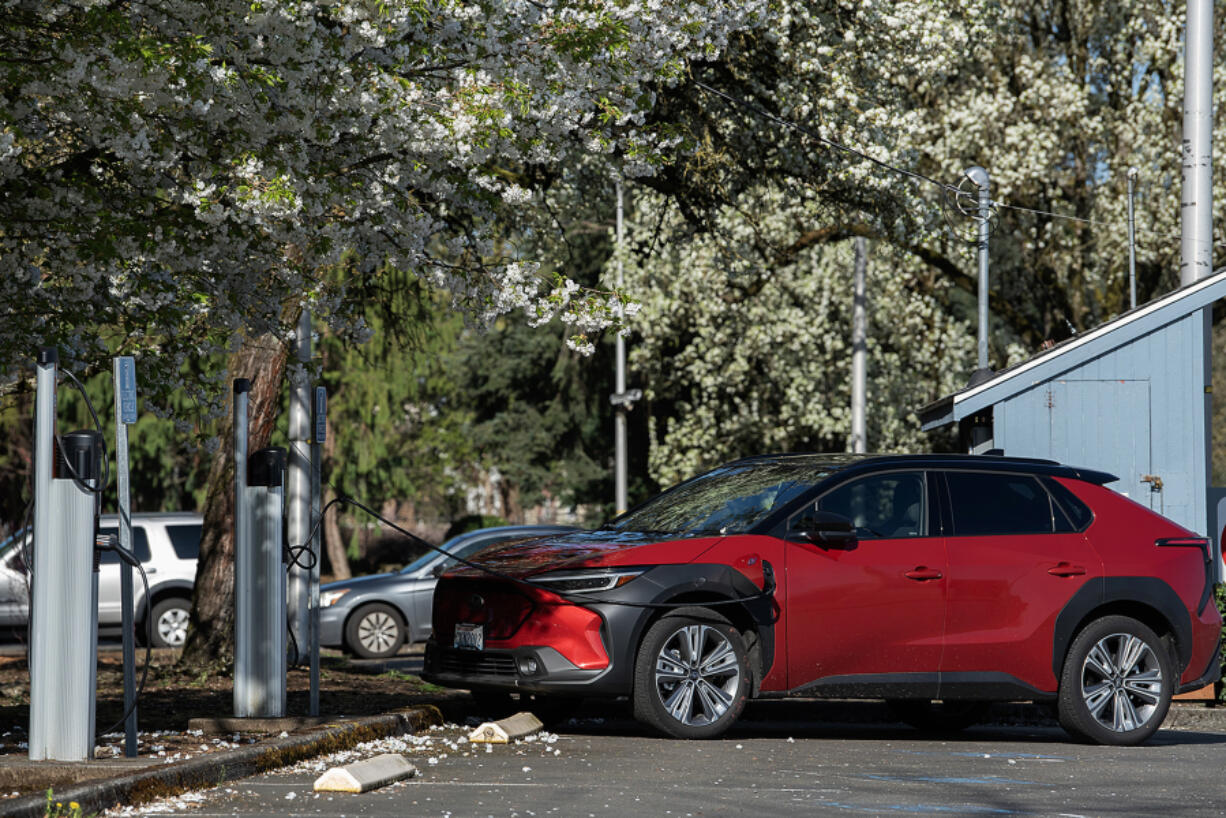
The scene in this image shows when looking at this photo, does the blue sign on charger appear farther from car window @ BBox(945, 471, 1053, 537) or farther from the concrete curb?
car window @ BBox(945, 471, 1053, 537)

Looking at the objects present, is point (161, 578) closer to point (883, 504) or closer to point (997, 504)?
point (883, 504)

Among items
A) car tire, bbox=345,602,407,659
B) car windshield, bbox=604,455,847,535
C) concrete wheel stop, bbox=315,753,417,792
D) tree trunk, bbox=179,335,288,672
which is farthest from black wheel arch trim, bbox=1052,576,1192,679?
car tire, bbox=345,602,407,659

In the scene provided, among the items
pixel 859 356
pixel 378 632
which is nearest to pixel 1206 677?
pixel 378 632

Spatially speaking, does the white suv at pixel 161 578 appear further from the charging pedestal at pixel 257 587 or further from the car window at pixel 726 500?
the charging pedestal at pixel 257 587

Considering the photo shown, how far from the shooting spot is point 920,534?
9.71 metres

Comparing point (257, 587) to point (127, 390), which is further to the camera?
point (257, 587)

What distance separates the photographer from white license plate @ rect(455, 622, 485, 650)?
937 cm

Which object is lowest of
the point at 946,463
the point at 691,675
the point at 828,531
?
the point at 691,675

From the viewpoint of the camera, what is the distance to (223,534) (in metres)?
13.3

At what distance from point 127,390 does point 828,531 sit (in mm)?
3984

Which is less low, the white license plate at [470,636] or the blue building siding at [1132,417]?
the blue building siding at [1132,417]

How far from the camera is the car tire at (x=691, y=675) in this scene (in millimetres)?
Result: 9070

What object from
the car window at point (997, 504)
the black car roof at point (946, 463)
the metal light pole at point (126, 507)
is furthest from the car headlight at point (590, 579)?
the metal light pole at point (126, 507)

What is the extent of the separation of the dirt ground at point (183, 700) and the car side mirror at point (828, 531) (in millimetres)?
2715
